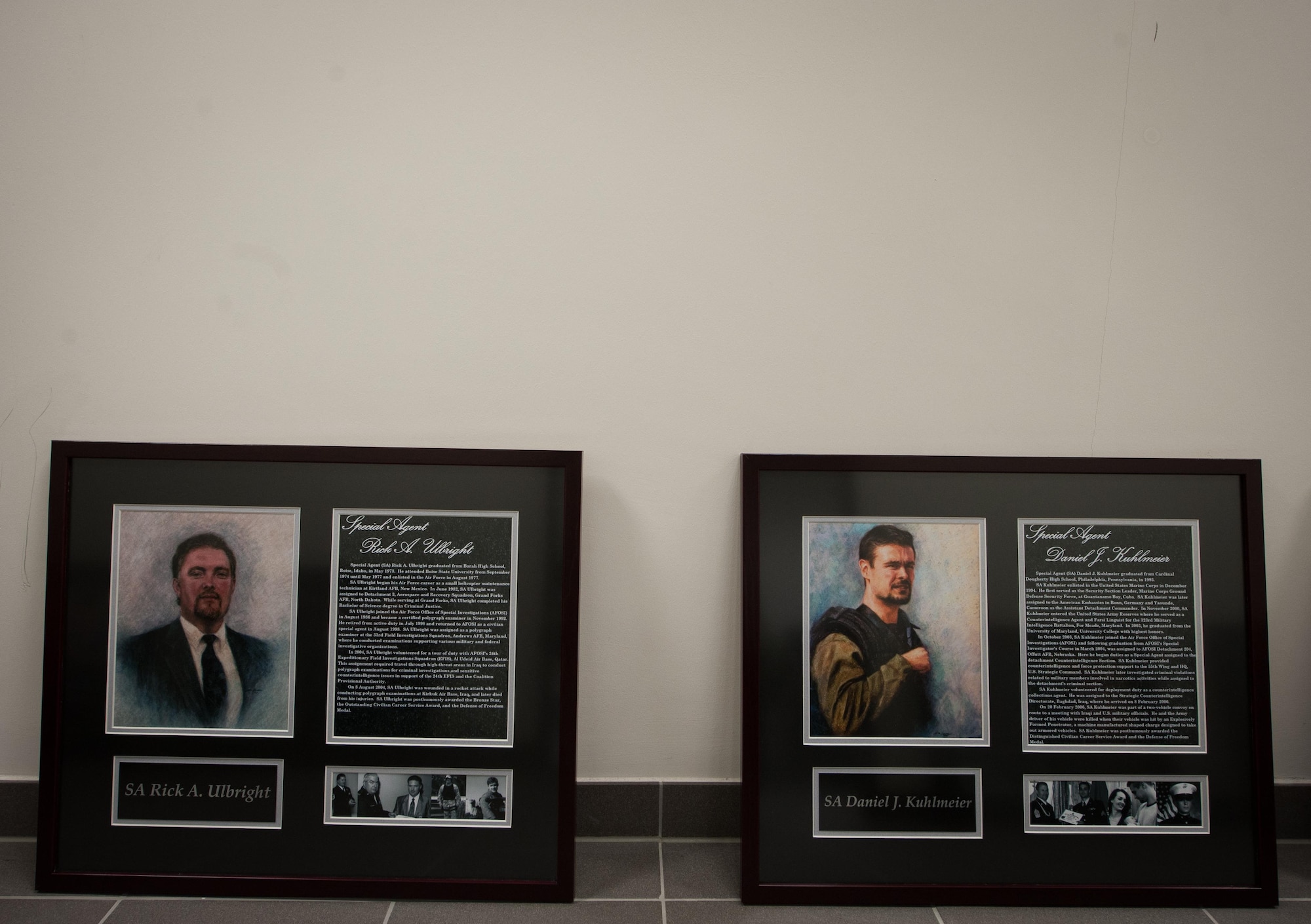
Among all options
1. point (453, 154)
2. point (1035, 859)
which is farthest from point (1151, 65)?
point (1035, 859)

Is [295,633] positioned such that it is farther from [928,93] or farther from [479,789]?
[928,93]

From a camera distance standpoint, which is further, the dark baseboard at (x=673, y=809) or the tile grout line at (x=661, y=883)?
the dark baseboard at (x=673, y=809)

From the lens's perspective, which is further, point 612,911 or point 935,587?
point 935,587

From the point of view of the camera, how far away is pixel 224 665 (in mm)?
1269

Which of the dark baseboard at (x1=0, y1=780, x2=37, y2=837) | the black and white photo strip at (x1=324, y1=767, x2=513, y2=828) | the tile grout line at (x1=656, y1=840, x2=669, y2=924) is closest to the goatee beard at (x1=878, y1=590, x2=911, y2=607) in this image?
the tile grout line at (x1=656, y1=840, x2=669, y2=924)

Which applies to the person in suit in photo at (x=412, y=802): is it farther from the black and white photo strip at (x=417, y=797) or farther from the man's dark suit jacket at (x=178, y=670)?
the man's dark suit jacket at (x=178, y=670)

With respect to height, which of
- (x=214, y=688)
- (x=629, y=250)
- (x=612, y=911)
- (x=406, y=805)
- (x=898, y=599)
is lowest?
(x=612, y=911)

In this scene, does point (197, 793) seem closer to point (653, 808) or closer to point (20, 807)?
point (20, 807)

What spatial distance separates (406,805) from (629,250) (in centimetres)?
97

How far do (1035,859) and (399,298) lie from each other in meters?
1.38

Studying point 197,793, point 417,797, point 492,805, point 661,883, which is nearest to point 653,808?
point 661,883

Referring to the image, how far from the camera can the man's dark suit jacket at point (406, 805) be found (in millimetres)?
1248

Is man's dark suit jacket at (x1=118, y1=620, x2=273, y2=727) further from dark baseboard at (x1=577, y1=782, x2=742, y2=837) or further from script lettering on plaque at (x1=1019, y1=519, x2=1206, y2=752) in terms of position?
script lettering on plaque at (x1=1019, y1=519, x2=1206, y2=752)

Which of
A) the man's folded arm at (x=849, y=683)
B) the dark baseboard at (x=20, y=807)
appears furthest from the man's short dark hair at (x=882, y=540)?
the dark baseboard at (x=20, y=807)
